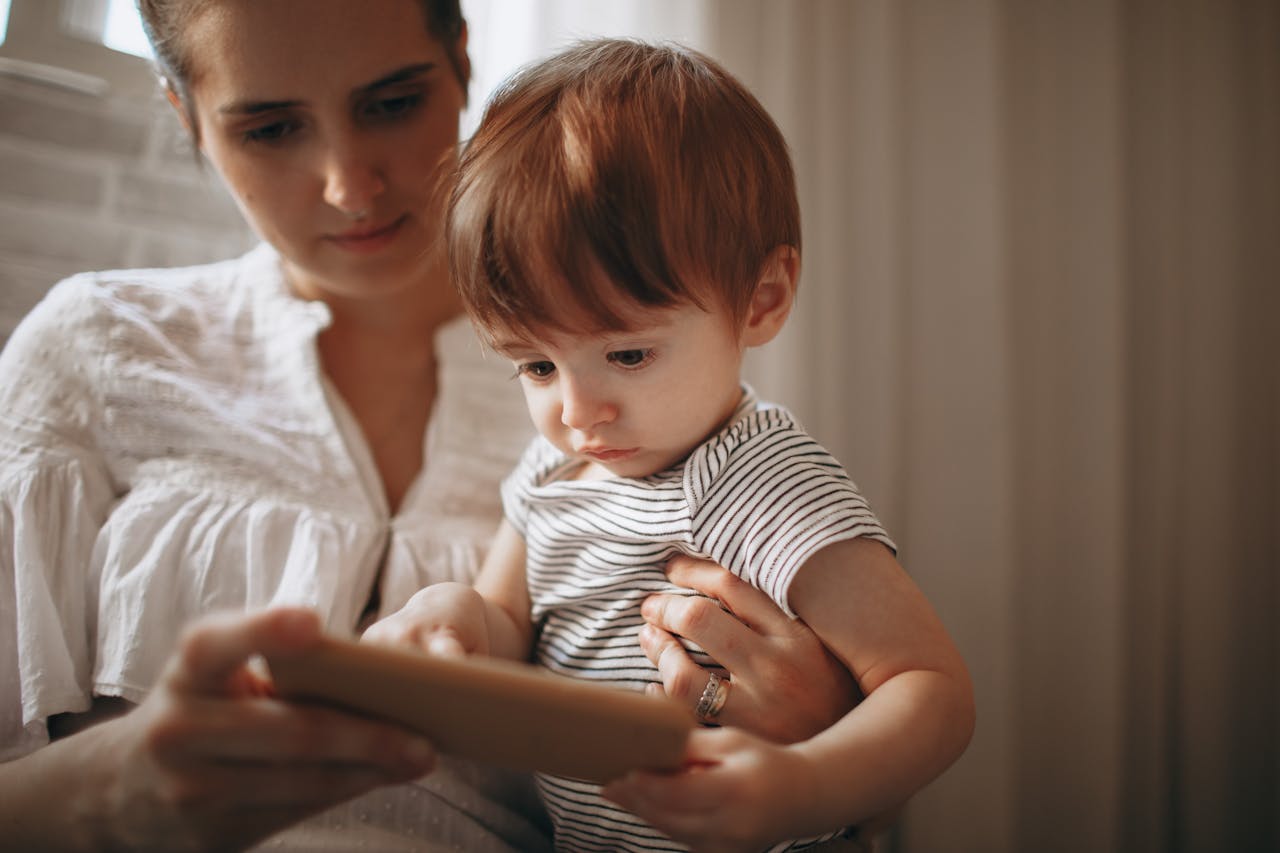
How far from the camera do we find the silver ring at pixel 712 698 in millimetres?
806

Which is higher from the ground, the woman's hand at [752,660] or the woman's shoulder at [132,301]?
the woman's shoulder at [132,301]

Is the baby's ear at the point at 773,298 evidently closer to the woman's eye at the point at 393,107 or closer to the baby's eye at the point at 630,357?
the baby's eye at the point at 630,357

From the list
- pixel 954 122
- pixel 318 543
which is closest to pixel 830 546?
pixel 318 543

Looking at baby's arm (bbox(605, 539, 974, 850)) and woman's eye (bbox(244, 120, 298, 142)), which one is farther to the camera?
woman's eye (bbox(244, 120, 298, 142))

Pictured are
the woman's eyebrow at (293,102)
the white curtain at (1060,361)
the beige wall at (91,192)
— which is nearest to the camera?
the woman's eyebrow at (293,102)

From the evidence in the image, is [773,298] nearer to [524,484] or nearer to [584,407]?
[584,407]

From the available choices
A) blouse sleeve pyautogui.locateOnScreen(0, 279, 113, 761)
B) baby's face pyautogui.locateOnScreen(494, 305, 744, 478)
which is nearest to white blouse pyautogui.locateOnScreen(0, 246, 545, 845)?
blouse sleeve pyautogui.locateOnScreen(0, 279, 113, 761)

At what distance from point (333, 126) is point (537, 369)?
40 cm

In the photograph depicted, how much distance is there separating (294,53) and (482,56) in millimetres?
653

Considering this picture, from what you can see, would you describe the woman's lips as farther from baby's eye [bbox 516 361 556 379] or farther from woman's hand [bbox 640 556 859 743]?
woman's hand [bbox 640 556 859 743]

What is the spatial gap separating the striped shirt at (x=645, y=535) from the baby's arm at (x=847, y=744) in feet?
0.13

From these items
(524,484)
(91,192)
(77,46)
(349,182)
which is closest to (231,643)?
(524,484)

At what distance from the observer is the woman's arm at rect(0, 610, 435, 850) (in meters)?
0.53

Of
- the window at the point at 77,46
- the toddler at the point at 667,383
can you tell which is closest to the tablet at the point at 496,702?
the toddler at the point at 667,383
